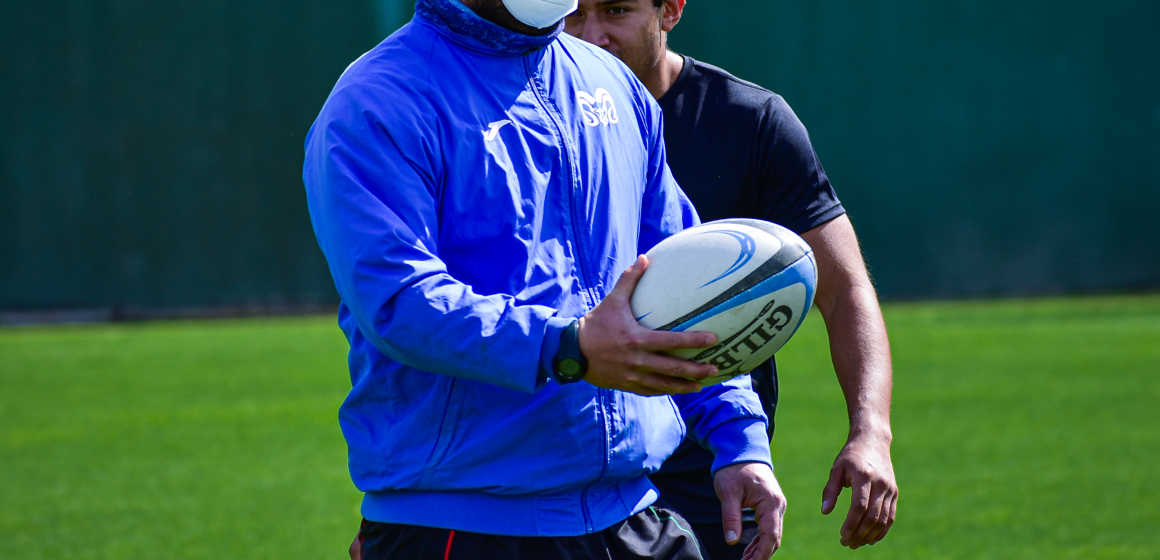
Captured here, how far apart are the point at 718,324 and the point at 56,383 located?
29.0 ft

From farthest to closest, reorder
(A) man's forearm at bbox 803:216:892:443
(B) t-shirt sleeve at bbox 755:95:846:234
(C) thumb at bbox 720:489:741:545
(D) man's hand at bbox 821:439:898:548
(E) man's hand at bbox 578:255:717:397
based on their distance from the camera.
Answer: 1. (B) t-shirt sleeve at bbox 755:95:846:234
2. (A) man's forearm at bbox 803:216:892:443
3. (D) man's hand at bbox 821:439:898:548
4. (C) thumb at bbox 720:489:741:545
5. (E) man's hand at bbox 578:255:717:397

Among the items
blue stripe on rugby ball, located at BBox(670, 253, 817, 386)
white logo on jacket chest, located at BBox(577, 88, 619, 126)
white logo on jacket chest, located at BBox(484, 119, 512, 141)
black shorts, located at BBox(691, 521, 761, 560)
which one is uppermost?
white logo on jacket chest, located at BBox(484, 119, 512, 141)

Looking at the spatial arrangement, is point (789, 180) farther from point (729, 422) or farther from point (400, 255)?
point (400, 255)

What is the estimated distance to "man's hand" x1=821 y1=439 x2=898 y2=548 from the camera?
2.48m

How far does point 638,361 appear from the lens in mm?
1748

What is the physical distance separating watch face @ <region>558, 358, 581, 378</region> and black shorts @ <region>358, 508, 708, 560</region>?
0.41 metres

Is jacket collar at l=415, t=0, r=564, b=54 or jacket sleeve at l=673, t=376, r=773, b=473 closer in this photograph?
jacket collar at l=415, t=0, r=564, b=54

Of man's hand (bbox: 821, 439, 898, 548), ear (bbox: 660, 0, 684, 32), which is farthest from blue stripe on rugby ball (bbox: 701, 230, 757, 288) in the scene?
ear (bbox: 660, 0, 684, 32)

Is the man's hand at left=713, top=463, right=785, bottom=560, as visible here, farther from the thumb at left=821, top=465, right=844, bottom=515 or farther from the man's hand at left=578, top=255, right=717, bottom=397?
the man's hand at left=578, top=255, right=717, bottom=397

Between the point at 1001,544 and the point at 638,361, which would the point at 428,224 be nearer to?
the point at 638,361

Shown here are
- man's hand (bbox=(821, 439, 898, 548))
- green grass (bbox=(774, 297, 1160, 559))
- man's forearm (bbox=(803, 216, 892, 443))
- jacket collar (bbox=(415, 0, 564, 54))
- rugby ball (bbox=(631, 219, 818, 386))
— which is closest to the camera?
rugby ball (bbox=(631, 219, 818, 386))

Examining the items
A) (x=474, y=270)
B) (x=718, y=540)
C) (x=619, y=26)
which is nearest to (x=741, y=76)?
(x=619, y=26)

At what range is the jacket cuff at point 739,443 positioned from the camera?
7.73 ft

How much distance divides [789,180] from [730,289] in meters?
1.22
